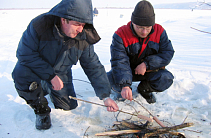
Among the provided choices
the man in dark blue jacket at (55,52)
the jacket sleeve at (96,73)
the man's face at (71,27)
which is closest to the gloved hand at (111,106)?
the man in dark blue jacket at (55,52)

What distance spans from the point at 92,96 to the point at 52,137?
90 cm

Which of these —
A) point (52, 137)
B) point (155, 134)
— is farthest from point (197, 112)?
point (52, 137)

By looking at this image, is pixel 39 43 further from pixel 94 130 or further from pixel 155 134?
pixel 155 134

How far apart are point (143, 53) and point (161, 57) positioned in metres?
0.23

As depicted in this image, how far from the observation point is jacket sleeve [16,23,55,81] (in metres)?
1.63

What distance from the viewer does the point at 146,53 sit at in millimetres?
2287

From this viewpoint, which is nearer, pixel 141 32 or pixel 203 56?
pixel 141 32

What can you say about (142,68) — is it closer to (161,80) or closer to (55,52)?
(161,80)

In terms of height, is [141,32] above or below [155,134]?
above

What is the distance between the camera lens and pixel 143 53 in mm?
2285

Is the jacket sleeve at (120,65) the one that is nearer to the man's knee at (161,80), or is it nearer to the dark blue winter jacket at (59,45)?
the dark blue winter jacket at (59,45)

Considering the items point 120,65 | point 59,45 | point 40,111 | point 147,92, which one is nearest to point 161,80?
point 147,92

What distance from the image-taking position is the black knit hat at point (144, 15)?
201cm

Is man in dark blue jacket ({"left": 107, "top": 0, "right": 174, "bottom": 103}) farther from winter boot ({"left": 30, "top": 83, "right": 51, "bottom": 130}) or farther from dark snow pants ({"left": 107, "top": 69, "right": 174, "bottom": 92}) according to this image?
winter boot ({"left": 30, "top": 83, "right": 51, "bottom": 130})
